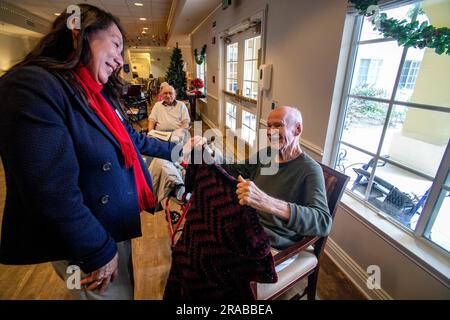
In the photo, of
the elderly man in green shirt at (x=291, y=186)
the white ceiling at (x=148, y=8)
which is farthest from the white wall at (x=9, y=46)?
the elderly man in green shirt at (x=291, y=186)

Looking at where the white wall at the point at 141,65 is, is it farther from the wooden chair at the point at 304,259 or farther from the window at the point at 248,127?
the wooden chair at the point at 304,259

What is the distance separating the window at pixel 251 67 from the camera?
10.8ft

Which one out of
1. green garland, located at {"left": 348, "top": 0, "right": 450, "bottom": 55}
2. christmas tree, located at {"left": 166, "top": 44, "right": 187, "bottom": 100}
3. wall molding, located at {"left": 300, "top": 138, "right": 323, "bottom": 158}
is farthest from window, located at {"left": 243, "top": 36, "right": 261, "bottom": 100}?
christmas tree, located at {"left": 166, "top": 44, "right": 187, "bottom": 100}

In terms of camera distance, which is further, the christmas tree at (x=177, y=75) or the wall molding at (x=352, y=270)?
the christmas tree at (x=177, y=75)

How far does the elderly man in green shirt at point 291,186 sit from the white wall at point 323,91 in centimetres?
66

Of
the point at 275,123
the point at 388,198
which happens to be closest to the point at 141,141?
the point at 275,123

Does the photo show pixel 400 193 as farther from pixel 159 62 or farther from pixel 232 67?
pixel 159 62

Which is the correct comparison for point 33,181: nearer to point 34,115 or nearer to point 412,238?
point 34,115

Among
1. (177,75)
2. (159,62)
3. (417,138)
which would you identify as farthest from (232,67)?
(159,62)

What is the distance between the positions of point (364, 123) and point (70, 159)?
6.00 feet

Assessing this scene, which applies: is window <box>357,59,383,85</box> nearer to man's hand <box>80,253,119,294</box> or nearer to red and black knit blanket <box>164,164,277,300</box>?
red and black knit blanket <box>164,164,277,300</box>

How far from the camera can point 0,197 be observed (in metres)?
A: 2.66

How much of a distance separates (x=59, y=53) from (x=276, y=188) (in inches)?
43.9

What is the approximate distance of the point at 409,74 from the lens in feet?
4.31
